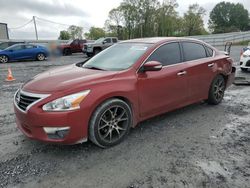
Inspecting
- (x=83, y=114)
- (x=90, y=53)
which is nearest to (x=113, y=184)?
(x=83, y=114)

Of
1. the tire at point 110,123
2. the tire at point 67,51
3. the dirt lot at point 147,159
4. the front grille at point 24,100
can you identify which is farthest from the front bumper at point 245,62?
the tire at point 67,51

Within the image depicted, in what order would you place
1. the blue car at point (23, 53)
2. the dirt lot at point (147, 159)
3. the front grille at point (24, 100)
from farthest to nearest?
the blue car at point (23, 53), the front grille at point (24, 100), the dirt lot at point (147, 159)

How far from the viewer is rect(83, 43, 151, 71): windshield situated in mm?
3820

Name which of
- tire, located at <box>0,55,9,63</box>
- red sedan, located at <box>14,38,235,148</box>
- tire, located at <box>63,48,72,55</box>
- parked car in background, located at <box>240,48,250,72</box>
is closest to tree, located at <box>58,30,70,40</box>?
tire, located at <box>63,48,72,55</box>

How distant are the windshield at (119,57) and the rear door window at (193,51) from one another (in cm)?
93

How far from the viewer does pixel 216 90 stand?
5.21 m

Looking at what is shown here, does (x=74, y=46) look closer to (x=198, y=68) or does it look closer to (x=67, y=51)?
(x=67, y=51)

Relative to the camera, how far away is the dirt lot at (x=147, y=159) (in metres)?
2.63

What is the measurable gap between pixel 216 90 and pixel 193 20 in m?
73.6

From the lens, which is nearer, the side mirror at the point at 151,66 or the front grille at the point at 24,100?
the front grille at the point at 24,100

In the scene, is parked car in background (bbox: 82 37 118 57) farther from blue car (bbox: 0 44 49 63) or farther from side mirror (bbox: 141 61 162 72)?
side mirror (bbox: 141 61 162 72)

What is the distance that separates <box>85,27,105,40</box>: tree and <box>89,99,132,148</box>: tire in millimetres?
79116

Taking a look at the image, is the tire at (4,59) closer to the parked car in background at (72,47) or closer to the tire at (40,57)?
the tire at (40,57)

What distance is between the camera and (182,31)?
236 ft
